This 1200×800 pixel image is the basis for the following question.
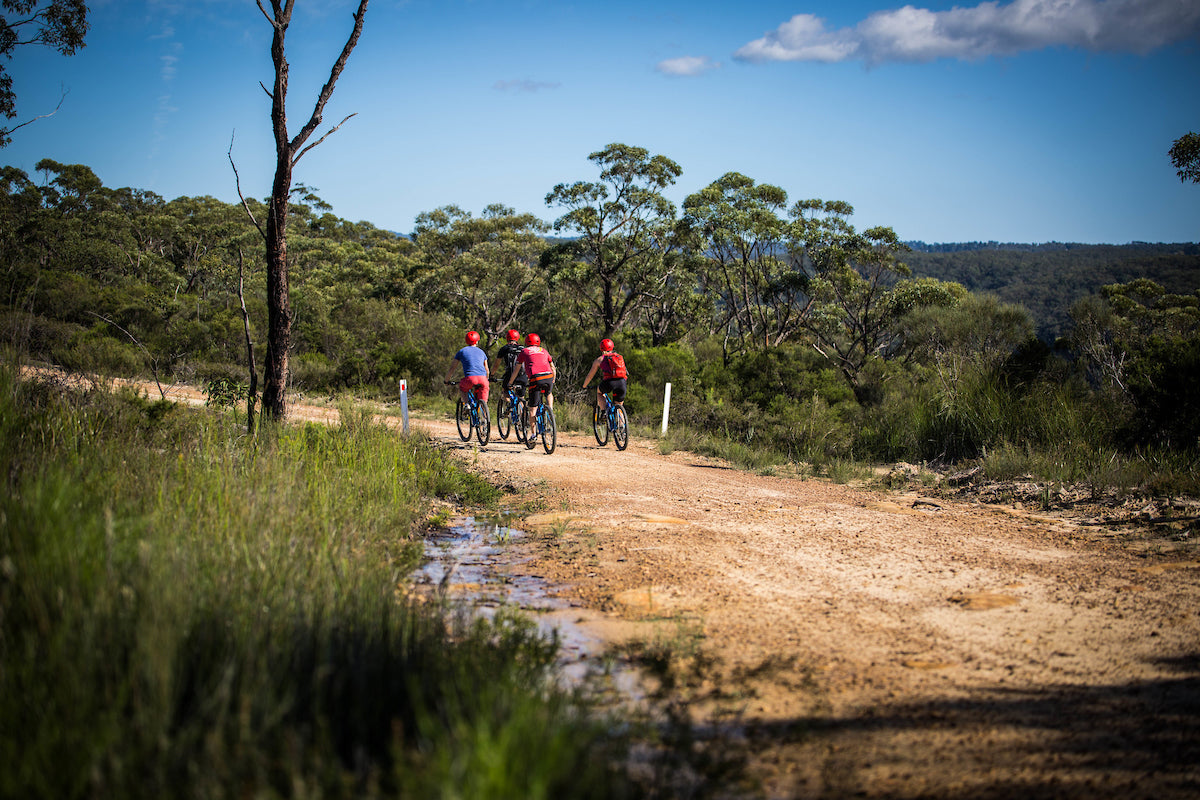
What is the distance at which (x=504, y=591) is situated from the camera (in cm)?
592

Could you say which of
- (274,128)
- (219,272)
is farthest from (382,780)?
(219,272)

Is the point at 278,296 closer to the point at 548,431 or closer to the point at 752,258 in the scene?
the point at 548,431

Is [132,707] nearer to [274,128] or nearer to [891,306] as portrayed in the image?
[274,128]

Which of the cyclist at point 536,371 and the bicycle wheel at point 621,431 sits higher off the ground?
the cyclist at point 536,371

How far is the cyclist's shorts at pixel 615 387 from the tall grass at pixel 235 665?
9.12 metres

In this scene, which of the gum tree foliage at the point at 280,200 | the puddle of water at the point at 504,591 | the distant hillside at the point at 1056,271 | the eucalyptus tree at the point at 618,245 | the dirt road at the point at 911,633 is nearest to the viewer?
the dirt road at the point at 911,633

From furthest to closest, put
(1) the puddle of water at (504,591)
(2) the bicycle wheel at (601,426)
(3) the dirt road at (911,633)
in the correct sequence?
(2) the bicycle wheel at (601,426) → (1) the puddle of water at (504,591) → (3) the dirt road at (911,633)

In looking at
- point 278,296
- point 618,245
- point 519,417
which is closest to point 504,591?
point 278,296

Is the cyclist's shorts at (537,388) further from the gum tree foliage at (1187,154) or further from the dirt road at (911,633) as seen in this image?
the gum tree foliage at (1187,154)

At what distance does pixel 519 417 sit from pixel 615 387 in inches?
74.7

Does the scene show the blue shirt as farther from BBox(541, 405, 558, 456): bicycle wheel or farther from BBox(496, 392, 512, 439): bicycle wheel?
BBox(541, 405, 558, 456): bicycle wheel

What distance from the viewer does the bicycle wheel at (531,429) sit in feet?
46.1

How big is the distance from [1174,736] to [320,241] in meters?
59.7

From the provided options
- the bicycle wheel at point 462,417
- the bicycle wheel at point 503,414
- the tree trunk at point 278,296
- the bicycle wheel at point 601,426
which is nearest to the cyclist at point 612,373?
the bicycle wheel at point 601,426
